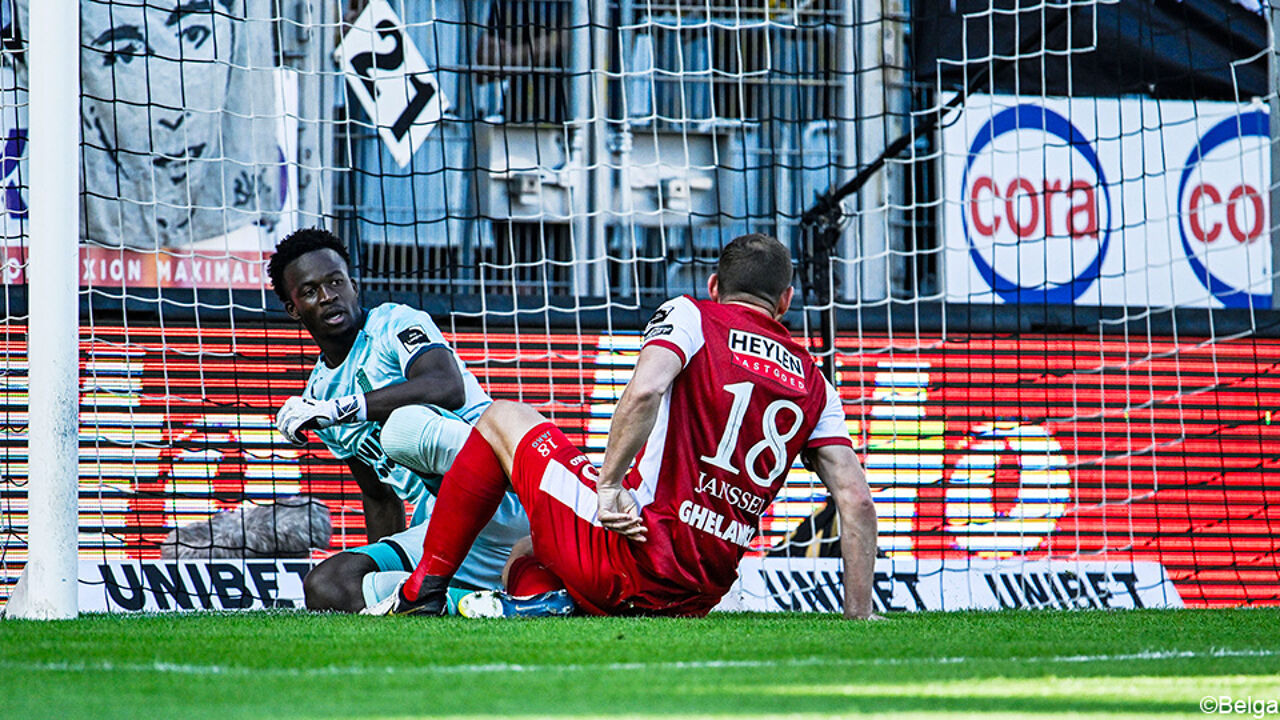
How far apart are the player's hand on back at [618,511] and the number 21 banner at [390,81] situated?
5.56 m

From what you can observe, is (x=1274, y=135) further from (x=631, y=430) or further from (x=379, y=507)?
(x=631, y=430)

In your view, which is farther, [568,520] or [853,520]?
[853,520]

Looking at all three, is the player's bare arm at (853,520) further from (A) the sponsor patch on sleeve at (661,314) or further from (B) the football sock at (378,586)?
(B) the football sock at (378,586)

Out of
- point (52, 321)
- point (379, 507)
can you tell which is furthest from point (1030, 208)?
point (52, 321)

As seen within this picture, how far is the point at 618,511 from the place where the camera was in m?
4.31

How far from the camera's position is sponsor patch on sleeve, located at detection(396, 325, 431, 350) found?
520 cm

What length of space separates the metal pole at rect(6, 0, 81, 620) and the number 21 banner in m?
4.97

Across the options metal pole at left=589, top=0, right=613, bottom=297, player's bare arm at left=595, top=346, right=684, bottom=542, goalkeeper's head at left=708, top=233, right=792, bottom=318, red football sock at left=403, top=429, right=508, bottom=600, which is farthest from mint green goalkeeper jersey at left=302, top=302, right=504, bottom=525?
metal pole at left=589, top=0, right=613, bottom=297

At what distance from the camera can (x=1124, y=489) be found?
784cm

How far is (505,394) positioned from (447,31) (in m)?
3.95

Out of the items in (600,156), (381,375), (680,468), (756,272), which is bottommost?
(680,468)

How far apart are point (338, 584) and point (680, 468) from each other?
1.39m

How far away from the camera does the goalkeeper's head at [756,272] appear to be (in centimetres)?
455

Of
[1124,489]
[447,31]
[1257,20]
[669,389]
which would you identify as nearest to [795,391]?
[669,389]
